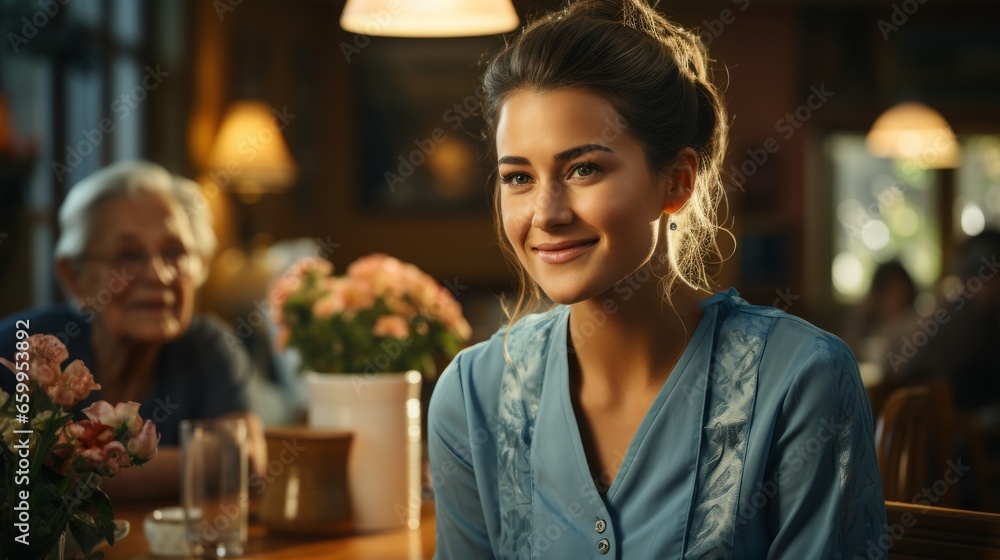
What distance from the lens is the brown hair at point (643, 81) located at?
4.99 ft

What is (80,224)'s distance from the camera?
8.37 ft

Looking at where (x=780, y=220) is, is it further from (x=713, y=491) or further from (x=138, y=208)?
(x=713, y=491)

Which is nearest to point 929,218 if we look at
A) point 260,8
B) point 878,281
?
point 878,281

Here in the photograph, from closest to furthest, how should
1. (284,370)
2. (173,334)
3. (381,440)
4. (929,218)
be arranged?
1. (381,440)
2. (173,334)
3. (284,370)
4. (929,218)

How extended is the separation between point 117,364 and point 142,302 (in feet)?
0.74

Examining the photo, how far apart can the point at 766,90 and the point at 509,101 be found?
310 inches

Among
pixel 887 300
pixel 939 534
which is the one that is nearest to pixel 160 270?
pixel 939 534

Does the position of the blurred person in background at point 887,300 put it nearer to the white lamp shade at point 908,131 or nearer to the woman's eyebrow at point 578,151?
the white lamp shade at point 908,131

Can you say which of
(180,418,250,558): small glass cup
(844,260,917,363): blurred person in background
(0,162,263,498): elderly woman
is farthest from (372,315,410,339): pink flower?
(844,260,917,363): blurred person in background

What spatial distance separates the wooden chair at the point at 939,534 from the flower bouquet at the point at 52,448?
886mm

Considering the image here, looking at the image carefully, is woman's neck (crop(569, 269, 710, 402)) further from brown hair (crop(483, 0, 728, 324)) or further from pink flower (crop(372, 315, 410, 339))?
pink flower (crop(372, 315, 410, 339))

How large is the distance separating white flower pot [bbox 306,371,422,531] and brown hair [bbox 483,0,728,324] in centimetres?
39

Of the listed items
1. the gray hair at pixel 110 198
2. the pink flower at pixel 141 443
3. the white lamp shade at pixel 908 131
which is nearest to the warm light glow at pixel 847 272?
the white lamp shade at pixel 908 131

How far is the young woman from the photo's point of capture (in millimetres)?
1428
